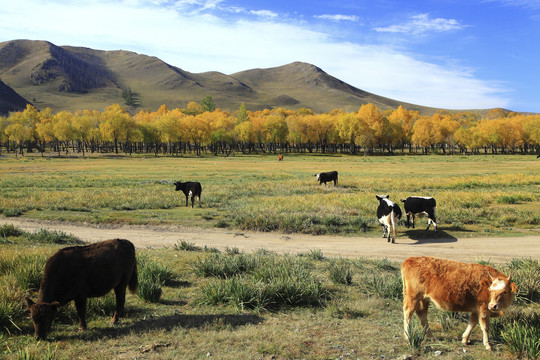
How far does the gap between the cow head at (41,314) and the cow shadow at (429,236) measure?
52.4 feet

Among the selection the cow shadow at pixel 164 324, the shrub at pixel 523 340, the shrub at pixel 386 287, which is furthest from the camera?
the shrub at pixel 386 287

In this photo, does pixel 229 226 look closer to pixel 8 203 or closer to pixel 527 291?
pixel 527 291

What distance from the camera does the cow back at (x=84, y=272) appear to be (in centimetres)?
700

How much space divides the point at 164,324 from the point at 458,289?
6.06 meters

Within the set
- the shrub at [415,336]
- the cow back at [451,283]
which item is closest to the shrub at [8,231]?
the shrub at [415,336]

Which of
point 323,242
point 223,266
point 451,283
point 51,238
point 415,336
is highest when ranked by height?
point 451,283

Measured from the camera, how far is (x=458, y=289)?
635 centimetres

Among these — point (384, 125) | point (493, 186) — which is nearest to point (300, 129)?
point (384, 125)

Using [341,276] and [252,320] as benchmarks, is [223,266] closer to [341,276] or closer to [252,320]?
[252,320]

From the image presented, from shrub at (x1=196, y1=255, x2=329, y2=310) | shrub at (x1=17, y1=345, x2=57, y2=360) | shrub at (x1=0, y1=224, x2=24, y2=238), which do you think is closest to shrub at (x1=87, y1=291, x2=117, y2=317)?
shrub at (x1=17, y1=345, x2=57, y2=360)

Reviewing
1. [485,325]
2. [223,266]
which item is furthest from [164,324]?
[485,325]

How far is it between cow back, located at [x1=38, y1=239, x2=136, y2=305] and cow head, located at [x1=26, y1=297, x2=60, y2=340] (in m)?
0.27

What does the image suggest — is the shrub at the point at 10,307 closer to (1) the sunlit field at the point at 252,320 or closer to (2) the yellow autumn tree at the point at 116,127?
(1) the sunlit field at the point at 252,320

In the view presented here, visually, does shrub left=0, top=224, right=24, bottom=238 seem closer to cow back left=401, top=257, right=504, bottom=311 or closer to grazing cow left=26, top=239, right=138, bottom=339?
grazing cow left=26, top=239, right=138, bottom=339
